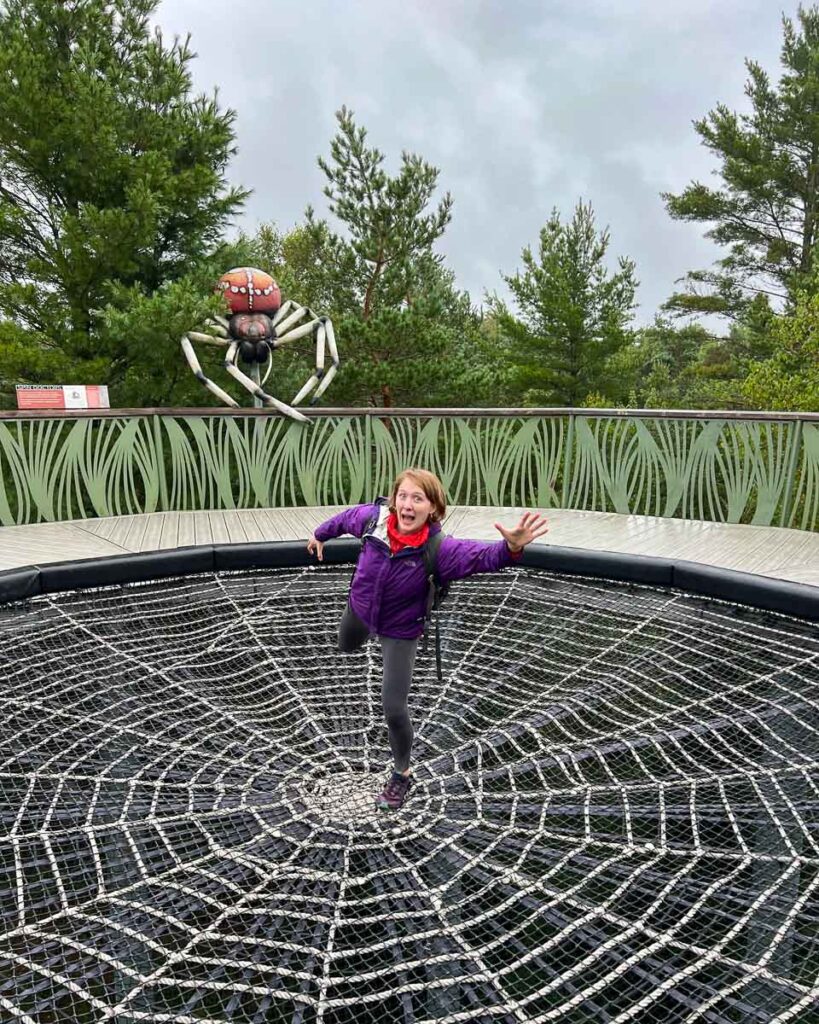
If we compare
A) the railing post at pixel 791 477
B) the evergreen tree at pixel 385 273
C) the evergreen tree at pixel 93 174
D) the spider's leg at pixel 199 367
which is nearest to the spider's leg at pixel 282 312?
the spider's leg at pixel 199 367

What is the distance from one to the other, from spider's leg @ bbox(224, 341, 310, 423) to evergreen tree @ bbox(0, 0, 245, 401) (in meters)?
2.44

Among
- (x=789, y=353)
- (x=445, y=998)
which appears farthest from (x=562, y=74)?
(x=445, y=998)

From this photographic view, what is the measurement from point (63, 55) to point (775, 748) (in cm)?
1083

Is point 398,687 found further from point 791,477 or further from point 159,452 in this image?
point 159,452

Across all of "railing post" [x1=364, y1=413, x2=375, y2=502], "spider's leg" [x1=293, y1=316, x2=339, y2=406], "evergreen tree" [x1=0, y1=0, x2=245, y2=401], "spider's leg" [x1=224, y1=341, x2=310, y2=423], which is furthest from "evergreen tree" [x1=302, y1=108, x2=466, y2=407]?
"railing post" [x1=364, y1=413, x2=375, y2=502]

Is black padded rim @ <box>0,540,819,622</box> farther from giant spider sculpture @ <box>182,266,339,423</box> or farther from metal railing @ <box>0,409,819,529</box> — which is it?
giant spider sculpture @ <box>182,266,339,423</box>

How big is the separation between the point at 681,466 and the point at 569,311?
1075 cm

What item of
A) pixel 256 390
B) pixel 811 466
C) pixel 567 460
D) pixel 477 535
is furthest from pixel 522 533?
pixel 256 390

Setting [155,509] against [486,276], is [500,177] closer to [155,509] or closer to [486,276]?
[486,276]

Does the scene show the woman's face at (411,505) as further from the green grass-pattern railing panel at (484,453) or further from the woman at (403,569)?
the green grass-pattern railing panel at (484,453)

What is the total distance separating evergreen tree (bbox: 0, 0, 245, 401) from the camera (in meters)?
8.62

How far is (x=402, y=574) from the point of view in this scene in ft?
6.81

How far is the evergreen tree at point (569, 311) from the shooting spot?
50.8 feet

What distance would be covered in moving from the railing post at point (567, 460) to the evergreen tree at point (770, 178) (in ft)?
37.6
